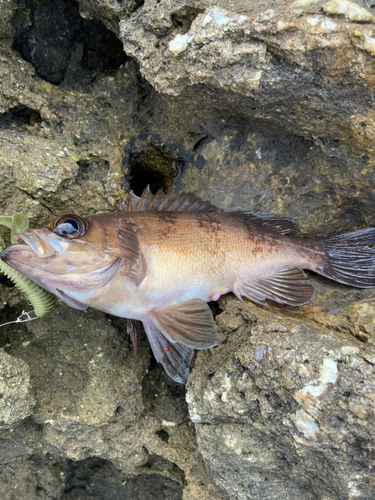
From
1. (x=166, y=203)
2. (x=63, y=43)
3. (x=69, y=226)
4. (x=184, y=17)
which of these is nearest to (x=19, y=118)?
(x=63, y=43)

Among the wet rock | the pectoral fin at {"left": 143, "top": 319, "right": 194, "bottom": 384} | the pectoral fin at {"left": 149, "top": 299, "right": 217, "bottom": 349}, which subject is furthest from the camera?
the pectoral fin at {"left": 143, "top": 319, "right": 194, "bottom": 384}

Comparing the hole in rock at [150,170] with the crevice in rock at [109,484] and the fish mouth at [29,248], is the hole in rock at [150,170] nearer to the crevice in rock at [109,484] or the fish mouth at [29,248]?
the fish mouth at [29,248]

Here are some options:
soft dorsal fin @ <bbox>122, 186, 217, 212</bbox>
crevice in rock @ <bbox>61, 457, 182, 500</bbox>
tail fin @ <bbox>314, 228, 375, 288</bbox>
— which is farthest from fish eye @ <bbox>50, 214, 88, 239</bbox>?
crevice in rock @ <bbox>61, 457, 182, 500</bbox>

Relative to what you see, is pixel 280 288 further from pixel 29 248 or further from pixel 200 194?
pixel 29 248

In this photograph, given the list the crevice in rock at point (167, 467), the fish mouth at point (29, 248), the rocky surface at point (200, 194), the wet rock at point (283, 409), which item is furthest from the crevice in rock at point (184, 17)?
the crevice in rock at point (167, 467)

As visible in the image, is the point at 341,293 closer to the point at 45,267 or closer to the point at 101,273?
the point at 101,273

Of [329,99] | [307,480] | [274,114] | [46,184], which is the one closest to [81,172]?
[46,184]

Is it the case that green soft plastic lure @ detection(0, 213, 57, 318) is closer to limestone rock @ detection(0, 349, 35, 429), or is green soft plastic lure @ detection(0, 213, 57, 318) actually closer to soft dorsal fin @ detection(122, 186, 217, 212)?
limestone rock @ detection(0, 349, 35, 429)
